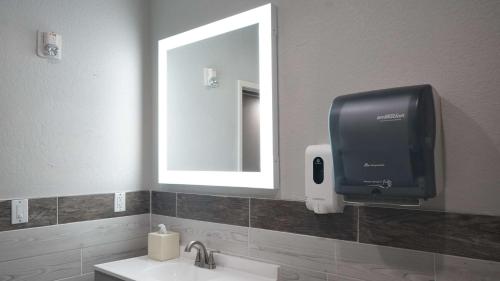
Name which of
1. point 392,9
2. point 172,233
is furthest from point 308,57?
point 172,233

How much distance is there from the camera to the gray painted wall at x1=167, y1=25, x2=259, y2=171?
186 cm

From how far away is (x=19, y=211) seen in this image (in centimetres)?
171

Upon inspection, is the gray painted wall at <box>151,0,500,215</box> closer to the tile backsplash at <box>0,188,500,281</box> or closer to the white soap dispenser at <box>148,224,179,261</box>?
the tile backsplash at <box>0,188,500,281</box>

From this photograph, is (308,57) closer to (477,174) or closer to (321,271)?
(477,174)

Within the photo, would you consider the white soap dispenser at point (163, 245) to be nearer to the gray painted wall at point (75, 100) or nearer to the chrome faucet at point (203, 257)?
the chrome faucet at point (203, 257)

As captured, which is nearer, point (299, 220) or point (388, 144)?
point (388, 144)

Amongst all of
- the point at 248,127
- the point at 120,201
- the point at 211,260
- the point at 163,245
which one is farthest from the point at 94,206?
the point at 248,127

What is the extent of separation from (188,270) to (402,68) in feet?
4.47

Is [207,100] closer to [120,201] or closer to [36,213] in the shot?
[120,201]

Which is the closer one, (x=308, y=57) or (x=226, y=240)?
(x=308, y=57)

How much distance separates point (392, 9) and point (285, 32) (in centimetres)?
48

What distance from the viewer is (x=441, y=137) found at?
4.00ft

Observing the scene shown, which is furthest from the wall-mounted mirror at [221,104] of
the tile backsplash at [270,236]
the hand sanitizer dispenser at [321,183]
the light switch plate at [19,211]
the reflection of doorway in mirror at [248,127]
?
the light switch plate at [19,211]

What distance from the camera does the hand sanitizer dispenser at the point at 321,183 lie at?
1.34m
